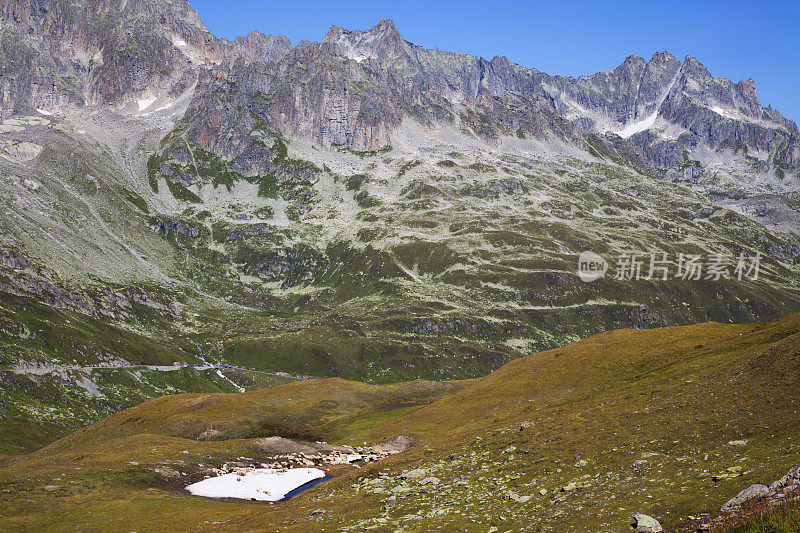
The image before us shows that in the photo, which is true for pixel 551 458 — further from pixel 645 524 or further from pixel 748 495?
pixel 748 495

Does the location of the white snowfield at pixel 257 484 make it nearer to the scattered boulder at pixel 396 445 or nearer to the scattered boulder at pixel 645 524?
the scattered boulder at pixel 396 445

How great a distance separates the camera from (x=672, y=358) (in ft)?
235

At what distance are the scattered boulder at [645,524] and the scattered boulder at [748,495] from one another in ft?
9.49

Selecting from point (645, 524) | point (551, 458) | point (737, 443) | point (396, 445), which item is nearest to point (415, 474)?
point (551, 458)

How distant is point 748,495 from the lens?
22.2 m

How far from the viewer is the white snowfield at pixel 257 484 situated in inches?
2485

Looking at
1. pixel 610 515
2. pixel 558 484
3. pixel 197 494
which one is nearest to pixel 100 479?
pixel 197 494

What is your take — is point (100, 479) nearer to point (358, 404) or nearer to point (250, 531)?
point (250, 531)

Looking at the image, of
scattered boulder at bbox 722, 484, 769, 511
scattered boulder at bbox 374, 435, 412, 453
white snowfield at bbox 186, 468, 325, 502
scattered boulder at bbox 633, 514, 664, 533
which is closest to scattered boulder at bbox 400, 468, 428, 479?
white snowfield at bbox 186, 468, 325, 502

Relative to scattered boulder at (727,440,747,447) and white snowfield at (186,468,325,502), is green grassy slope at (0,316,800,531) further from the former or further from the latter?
white snowfield at (186,468,325,502)

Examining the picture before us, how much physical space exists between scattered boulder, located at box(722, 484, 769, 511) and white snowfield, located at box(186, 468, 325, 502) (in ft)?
171

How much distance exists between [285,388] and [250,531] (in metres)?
96.4

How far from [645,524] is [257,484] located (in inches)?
2150

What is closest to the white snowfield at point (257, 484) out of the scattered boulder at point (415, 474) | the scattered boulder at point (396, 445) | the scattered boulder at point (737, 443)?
the scattered boulder at point (396, 445)
